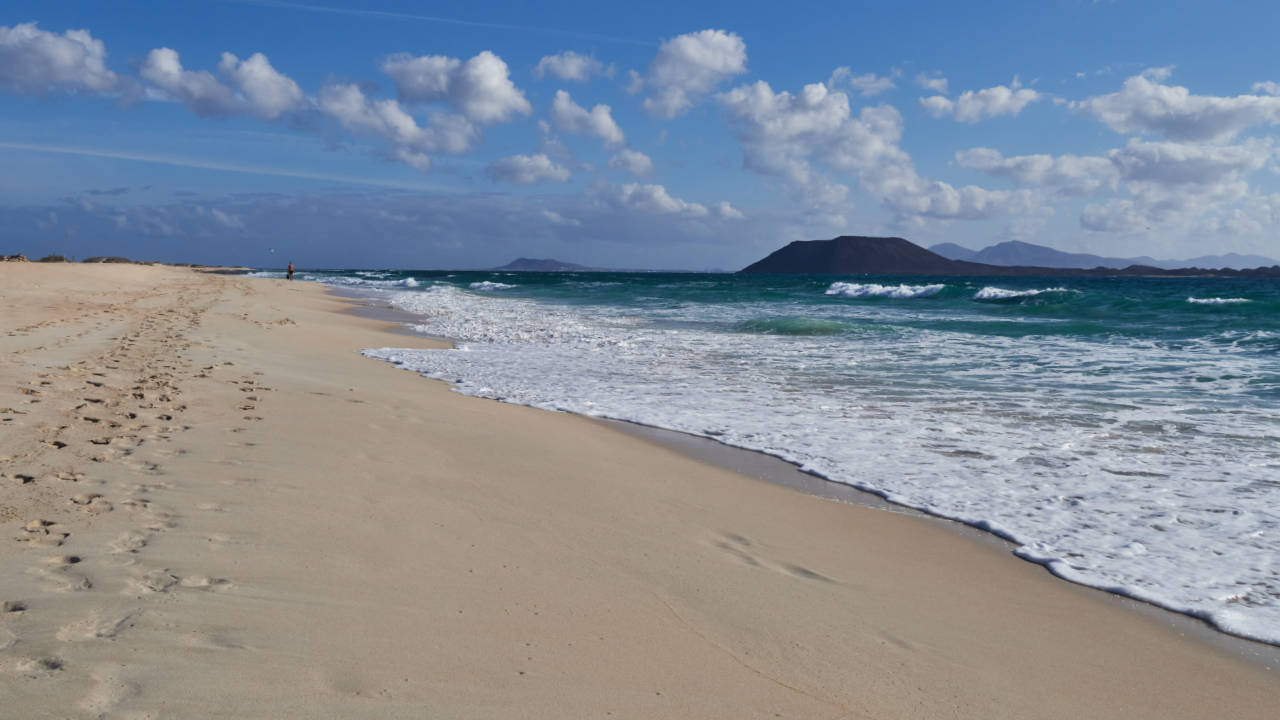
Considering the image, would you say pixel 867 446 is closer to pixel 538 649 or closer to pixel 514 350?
pixel 538 649

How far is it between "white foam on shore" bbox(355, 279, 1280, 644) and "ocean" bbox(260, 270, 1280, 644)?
21 mm

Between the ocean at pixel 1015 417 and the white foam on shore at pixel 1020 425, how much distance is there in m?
0.02

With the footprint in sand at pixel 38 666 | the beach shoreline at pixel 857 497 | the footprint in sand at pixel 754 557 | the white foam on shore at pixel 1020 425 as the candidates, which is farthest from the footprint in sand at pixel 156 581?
the white foam on shore at pixel 1020 425

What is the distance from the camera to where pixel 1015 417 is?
24.8 feet

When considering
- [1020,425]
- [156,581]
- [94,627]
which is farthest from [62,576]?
[1020,425]

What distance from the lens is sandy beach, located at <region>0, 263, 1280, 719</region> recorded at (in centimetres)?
230

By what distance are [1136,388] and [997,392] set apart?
2.01m

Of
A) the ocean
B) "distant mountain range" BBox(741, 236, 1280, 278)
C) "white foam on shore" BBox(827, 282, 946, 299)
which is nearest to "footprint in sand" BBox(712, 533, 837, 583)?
the ocean

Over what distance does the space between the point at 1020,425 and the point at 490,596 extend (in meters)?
5.92

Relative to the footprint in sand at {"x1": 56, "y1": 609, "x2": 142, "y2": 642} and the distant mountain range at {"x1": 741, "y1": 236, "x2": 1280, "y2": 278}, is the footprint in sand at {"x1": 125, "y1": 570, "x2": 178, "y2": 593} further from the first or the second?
the distant mountain range at {"x1": 741, "y1": 236, "x2": 1280, "y2": 278}

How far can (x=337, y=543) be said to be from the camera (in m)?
3.39

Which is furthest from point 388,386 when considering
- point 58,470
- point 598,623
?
point 598,623

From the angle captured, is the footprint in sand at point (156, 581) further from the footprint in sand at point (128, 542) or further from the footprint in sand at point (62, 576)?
the footprint in sand at point (128, 542)

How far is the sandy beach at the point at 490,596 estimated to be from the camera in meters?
2.30
